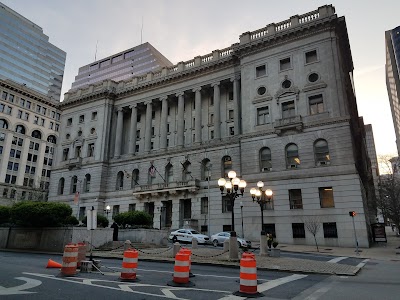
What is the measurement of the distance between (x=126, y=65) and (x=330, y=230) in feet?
366

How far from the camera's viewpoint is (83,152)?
56.4 meters

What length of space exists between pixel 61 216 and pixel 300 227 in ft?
79.4

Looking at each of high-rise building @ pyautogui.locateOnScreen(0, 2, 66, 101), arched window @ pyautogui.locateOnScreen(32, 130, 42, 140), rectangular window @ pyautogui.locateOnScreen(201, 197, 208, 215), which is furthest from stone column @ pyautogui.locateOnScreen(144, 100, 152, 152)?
high-rise building @ pyautogui.locateOnScreen(0, 2, 66, 101)

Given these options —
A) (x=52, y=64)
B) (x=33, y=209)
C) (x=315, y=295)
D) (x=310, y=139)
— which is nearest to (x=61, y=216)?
(x=33, y=209)

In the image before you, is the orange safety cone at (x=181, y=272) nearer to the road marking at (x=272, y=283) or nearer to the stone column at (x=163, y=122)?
the road marking at (x=272, y=283)

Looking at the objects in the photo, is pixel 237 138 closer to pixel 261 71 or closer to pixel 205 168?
pixel 205 168

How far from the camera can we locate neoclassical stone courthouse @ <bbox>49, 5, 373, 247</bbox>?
111 feet

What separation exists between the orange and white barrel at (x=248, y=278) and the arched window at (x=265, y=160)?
96.9 feet

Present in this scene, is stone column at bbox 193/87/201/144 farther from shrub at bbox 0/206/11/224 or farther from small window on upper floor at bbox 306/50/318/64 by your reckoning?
shrub at bbox 0/206/11/224

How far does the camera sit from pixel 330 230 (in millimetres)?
32031

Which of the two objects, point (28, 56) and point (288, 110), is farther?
point (28, 56)

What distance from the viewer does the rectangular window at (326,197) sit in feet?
108

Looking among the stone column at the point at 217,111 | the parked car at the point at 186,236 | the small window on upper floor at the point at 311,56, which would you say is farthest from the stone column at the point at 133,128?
the small window on upper floor at the point at 311,56

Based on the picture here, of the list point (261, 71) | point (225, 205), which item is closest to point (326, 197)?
point (225, 205)
